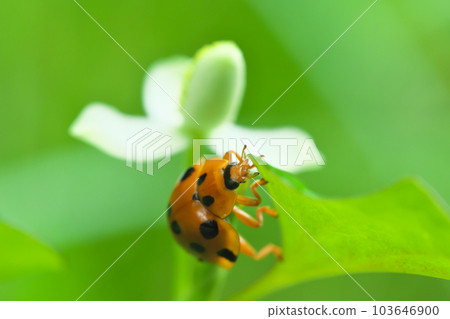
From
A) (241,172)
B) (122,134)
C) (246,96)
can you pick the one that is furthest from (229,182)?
(246,96)

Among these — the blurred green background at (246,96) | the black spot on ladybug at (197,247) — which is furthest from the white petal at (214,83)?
the blurred green background at (246,96)

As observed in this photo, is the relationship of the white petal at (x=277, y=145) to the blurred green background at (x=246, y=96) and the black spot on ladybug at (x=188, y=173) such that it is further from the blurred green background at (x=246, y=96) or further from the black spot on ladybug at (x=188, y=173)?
the blurred green background at (x=246, y=96)

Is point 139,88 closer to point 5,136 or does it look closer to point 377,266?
point 5,136

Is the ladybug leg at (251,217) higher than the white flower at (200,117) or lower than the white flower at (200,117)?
lower

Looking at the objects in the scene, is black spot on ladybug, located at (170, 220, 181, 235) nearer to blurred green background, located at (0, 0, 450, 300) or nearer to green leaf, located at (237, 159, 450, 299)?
green leaf, located at (237, 159, 450, 299)

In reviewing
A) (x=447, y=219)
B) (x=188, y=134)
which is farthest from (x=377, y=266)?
(x=188, y=134)

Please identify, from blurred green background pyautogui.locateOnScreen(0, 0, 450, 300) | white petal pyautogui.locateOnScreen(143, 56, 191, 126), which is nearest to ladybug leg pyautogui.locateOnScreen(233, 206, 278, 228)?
white petal pyautogui.locateOnScreen(143, 56, 191, 126)

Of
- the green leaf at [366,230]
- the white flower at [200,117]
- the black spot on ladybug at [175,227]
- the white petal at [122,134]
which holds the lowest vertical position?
the black spot on ladybug at [175,227]
